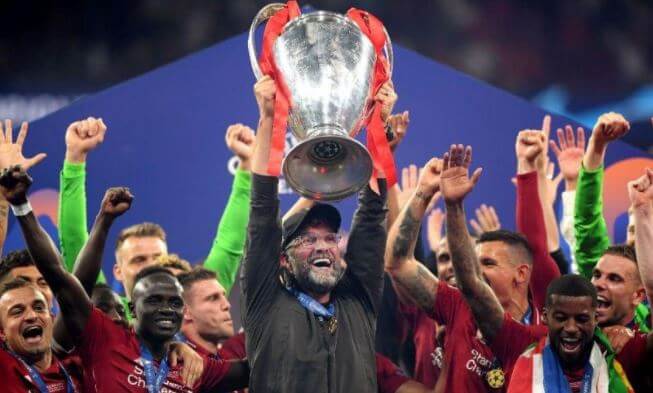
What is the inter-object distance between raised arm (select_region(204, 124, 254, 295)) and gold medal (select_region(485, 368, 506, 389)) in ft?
3.80

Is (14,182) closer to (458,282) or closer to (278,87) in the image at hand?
(278,87)

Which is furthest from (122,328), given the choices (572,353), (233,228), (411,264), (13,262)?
(572,353)

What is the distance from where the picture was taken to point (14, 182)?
122 inches

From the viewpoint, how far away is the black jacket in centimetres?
317

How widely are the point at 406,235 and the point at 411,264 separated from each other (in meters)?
0.09

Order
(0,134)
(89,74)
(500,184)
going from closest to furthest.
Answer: (0,134), (500,184), (89,74)

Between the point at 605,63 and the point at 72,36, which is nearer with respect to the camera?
the point at 605,63

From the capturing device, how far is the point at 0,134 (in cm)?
399

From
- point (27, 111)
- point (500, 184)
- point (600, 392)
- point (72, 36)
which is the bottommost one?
point (600, 392)

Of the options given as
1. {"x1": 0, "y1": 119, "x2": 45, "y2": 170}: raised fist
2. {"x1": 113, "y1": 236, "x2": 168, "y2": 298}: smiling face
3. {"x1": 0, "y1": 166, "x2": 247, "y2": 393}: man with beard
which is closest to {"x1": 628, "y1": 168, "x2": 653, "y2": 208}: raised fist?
{"x1": 0, "y1": 166, "x2": 247, "y2": 393}: man with beard

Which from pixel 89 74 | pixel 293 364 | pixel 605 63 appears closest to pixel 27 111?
pixel 89 74

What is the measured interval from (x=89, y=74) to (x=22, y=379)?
4.79m

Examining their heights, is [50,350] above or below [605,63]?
below

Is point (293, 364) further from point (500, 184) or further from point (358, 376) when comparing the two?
point (500, 184)
